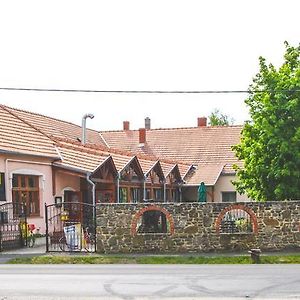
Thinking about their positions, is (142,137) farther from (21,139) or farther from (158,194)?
(21,139)

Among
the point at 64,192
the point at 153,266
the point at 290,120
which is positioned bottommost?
the point at 153,266

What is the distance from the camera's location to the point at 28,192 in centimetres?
2859

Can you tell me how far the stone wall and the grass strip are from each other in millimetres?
1191

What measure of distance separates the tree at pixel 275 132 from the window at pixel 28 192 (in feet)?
32.9

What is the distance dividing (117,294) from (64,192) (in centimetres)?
1803

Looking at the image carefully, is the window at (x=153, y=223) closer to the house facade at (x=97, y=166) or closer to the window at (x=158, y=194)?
the house facade at (x=97, y=166)

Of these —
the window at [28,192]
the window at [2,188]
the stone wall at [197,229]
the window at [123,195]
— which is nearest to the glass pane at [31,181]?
Answer: the window at [28,192]

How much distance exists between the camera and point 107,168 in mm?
32469

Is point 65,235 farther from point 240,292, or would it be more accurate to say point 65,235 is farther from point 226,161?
point 226,161

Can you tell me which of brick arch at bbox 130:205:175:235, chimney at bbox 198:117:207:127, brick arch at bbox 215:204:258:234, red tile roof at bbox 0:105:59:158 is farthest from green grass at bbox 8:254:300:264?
chimney at bbox 198:117:207:127

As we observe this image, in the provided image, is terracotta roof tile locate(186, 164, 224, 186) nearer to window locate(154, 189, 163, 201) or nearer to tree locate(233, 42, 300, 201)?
window locate(154, 189, 163, 201)

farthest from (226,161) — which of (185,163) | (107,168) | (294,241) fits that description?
(294,241)

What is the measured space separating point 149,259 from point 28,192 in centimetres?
950

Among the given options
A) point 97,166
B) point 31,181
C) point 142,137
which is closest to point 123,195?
point 97,166
